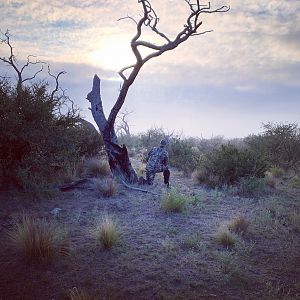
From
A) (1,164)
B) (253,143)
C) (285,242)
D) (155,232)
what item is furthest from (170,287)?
(253,143)

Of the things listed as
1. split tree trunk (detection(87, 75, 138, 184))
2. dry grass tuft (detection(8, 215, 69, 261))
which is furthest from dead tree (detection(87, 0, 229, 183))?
dry grass tuft (detection(8, 215, 69, 261))

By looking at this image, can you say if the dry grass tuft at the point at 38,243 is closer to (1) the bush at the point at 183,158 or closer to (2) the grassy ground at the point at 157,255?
(2) the grassy ground at the point at 157,255

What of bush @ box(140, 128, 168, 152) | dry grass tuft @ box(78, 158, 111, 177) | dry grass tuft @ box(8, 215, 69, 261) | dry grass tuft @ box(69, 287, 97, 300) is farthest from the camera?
bush @ box(140, 128, 168, 152)

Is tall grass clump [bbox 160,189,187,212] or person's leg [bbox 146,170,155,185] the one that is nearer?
tall grass clump [bbox 160,189,187,212]

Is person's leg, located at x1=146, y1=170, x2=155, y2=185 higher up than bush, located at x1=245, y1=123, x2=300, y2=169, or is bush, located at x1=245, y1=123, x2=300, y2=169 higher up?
bush, located at x1=245, y1=123, x2=300, y2=169

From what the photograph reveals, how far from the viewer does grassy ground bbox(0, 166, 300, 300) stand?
5301mm

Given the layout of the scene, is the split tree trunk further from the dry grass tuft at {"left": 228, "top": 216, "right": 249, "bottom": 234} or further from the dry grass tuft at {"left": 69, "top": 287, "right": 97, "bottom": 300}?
the dry grass tuft at {"left": 69, "top": 287, "right": 97, "bottom": 300}

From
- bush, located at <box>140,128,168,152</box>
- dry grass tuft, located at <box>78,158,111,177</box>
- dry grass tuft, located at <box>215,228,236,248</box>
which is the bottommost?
dry grass tuft, located at <box>215,228,236,248</box>

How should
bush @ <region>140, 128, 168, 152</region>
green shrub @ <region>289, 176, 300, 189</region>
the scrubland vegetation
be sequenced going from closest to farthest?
the scrubland vegetation < green shrub @ <region>289, 176, 300, 189</region> < bush @ <region>140, 128, 168, 152</region>

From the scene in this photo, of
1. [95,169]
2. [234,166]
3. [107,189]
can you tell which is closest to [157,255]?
[107,189]

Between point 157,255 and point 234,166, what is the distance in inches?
298

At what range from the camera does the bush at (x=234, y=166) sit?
13.3m

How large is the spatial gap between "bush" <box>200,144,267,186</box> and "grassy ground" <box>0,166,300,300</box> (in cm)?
292

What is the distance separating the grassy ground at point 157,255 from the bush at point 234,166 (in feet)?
9.59
